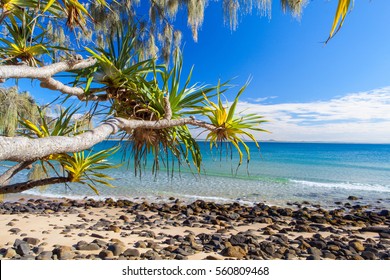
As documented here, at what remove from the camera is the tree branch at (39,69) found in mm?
1623

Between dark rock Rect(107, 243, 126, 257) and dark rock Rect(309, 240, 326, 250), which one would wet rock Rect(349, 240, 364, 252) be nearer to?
dark rock Rect(309, 240, 326, 250)

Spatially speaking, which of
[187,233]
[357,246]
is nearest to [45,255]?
[187,233]

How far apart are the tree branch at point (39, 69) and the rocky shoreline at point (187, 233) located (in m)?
2.57

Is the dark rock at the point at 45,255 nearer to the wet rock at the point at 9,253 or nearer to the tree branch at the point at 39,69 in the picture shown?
the wet rock at the point at 9,253

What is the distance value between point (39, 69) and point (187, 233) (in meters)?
4.37

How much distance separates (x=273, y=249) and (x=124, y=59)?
329cm

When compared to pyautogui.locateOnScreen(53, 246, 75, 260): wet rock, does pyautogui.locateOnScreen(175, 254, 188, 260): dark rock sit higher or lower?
lower

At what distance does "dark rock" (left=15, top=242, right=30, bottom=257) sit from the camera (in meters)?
3.92

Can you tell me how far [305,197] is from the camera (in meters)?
11.3

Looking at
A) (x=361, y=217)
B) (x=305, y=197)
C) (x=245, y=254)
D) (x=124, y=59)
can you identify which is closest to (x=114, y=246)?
(x=245, y=254)

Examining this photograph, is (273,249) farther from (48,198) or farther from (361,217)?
(48,198)

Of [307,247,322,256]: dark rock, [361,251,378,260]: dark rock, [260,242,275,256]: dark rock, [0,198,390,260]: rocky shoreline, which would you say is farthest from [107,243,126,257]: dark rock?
[361,251,378,260]: dark rock

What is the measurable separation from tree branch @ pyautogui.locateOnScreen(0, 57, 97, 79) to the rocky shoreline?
8.42 ft

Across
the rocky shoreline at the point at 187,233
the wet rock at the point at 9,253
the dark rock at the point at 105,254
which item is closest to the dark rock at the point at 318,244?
the rocky shoreline at the point at 187,233
